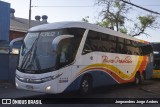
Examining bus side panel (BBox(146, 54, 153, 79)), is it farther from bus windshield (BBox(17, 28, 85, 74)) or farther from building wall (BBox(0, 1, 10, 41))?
building wall (BBox(0, 1, 10, 41))

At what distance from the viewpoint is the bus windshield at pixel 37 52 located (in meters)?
13.1

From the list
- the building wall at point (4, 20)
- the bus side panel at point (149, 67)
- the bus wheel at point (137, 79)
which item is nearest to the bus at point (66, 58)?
the bus wheel at point (137, 79)

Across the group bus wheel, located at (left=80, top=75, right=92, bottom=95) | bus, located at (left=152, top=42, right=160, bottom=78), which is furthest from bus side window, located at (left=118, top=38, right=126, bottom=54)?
bus, located at (left=152, top=42, right=160, bottom=78)

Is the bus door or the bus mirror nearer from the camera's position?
the bus mirror

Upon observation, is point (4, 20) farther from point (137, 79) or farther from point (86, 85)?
point (86, 85)

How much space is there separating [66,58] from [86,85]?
2.07 m

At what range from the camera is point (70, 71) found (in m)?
13.8

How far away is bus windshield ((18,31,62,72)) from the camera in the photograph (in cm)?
1313

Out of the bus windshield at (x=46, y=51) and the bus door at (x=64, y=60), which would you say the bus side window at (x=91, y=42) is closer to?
the bus windshield at (x=46, y=51)

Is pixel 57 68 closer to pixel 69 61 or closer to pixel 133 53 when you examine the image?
pixel 69 61

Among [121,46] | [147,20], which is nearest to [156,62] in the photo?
[121,46]

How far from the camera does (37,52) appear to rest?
532 inches

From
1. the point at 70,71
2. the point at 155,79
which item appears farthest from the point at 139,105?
the point at 155,79

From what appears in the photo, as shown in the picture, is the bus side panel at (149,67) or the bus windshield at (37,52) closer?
the bus windshield at (37,52)
